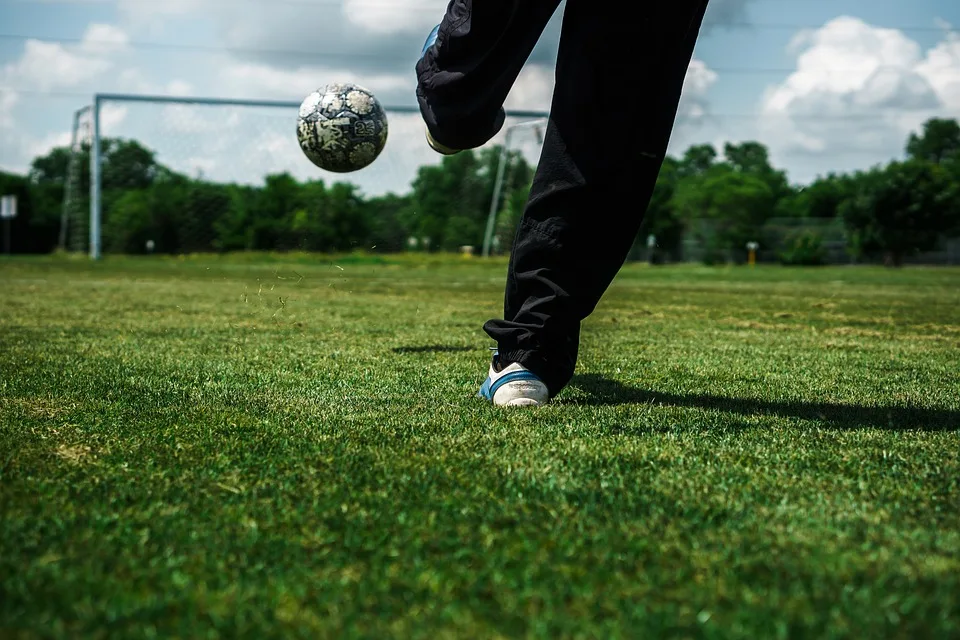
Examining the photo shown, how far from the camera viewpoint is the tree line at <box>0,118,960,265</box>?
24875 millimetres

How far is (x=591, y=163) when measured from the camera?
287cm

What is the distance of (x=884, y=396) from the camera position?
3314 millimetres

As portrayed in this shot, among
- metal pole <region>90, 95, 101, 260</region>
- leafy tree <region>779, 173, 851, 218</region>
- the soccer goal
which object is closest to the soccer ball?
the soccer goal

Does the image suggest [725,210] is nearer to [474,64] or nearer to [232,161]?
[232,161]

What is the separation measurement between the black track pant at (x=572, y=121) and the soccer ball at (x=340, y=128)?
3135 millimetres

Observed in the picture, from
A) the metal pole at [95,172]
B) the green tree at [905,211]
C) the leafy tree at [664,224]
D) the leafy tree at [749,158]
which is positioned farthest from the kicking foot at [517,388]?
the leafy tree at [749,158]

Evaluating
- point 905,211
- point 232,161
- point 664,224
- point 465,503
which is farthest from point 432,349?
point 664,224

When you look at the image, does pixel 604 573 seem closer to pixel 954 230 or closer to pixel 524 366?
pixel 524 366

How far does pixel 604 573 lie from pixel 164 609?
2.02ft

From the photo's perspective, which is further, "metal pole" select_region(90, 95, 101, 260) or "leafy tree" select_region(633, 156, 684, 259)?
"leafy tree" select_region(633, 156, 684, 259)

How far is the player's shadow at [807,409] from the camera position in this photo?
2715 millimetres

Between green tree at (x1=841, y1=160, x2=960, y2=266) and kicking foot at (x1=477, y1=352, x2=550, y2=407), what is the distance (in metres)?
52.5

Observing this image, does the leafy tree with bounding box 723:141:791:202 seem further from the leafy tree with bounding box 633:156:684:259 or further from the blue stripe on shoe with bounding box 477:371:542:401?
the blue stripe on shoe with bounding box 477:371:542:401

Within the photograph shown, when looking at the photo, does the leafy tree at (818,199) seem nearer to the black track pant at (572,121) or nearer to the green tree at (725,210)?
the green tree at (725,210)
